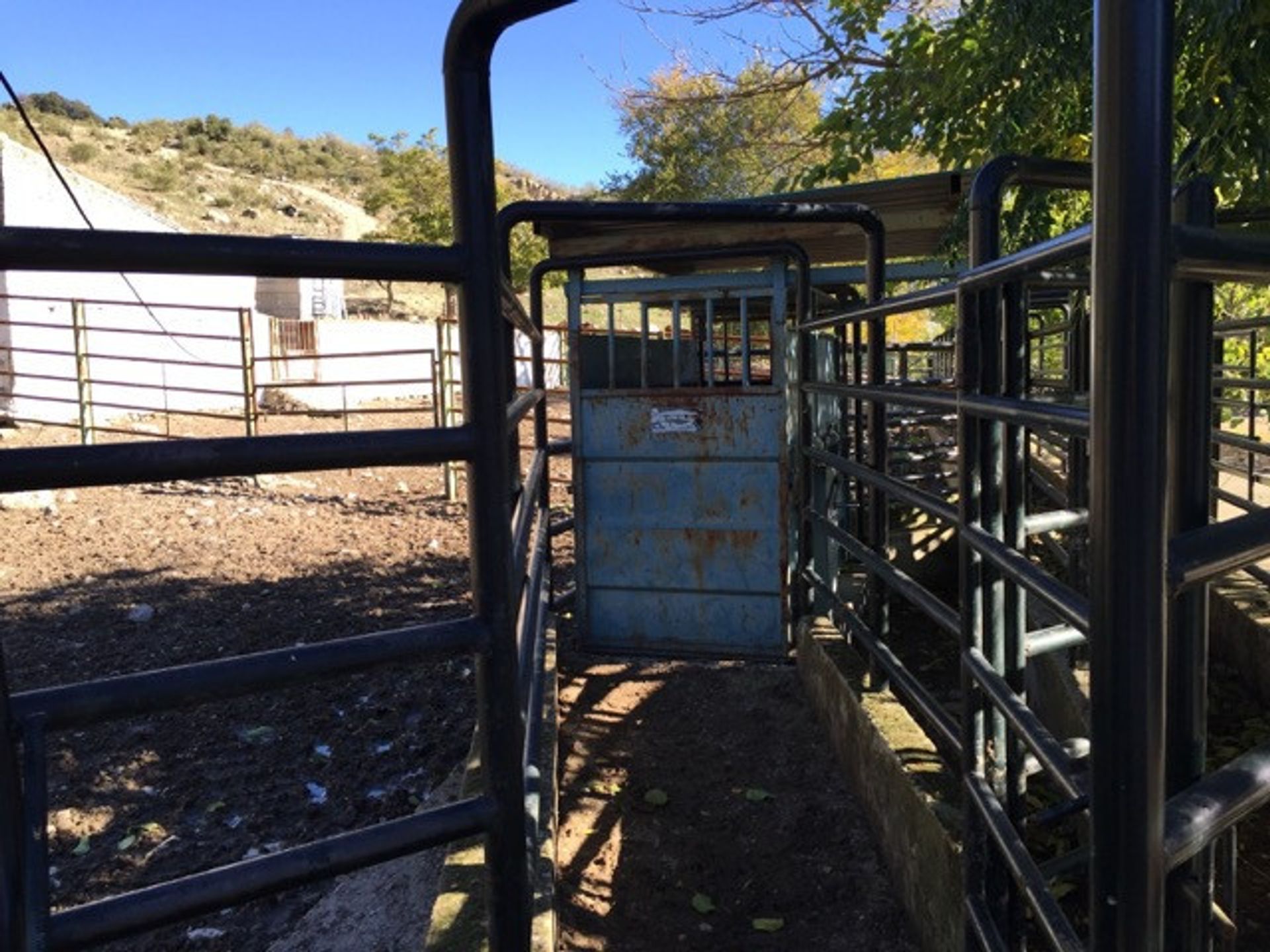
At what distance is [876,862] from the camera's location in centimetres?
311

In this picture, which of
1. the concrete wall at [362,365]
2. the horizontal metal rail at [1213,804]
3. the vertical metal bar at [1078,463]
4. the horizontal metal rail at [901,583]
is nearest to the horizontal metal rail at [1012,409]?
the horizontal metal rail at [1213,804]

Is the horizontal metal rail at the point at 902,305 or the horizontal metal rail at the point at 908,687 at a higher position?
the horizontal metal rail at the point at 902,305

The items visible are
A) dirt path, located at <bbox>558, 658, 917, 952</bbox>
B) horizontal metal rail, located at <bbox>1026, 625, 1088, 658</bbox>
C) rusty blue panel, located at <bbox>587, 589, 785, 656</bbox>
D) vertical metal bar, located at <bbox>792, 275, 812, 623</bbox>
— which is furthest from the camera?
rusty blue panel, located at <bbox>587, 589, 785, 656</bbox>

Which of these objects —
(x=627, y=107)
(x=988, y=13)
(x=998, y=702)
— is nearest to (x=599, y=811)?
(x=998, y=702)

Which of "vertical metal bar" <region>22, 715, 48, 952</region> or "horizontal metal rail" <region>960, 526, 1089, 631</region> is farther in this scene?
"horizontal metal rail" <region>960, 526, 1089, 631</region>

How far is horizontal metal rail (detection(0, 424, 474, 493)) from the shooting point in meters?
1.16

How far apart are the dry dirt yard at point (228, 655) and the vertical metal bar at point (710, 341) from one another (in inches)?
81.5

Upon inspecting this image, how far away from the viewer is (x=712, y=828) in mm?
3521

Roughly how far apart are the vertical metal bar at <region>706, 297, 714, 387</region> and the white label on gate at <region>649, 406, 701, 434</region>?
19 cm

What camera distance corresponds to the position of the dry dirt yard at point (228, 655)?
3932 mm

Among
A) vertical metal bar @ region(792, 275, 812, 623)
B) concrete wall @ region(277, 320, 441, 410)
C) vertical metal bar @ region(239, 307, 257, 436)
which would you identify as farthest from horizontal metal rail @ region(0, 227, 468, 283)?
concrete wall @ region(277, 320, 441, 410)

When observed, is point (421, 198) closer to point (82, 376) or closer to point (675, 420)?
point (82, 376)

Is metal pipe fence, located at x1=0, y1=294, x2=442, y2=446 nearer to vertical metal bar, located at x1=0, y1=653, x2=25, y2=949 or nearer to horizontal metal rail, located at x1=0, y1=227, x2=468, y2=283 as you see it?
horizontal metal rail, located at x1=0, y1=227, x2=468, y2=283

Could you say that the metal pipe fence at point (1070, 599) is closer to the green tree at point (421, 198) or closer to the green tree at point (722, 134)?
the green tree at point (722, 134)
